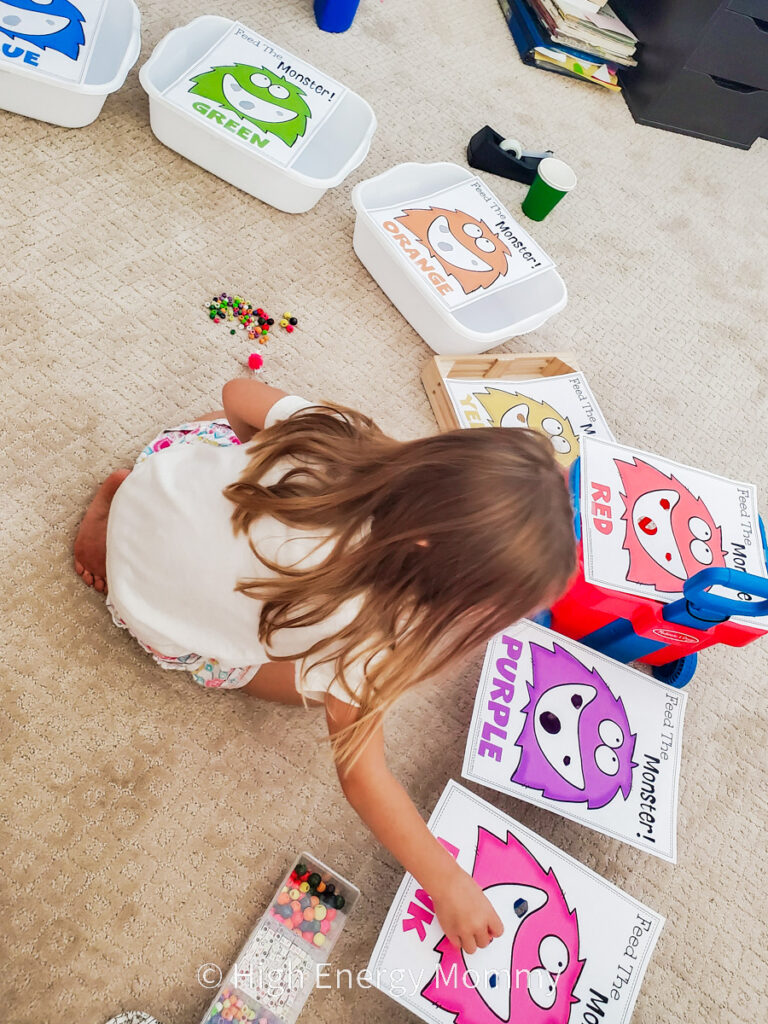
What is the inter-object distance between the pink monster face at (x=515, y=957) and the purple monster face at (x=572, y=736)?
9cm

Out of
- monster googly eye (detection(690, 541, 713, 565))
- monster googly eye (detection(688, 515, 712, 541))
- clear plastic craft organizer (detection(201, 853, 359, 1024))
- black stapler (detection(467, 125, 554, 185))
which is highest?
black stapler (detection(467, 125, 554, 185))

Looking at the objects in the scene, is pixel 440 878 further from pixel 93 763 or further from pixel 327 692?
pixel 93 763

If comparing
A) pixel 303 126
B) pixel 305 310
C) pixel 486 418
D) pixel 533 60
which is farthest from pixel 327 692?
pixel 533 60

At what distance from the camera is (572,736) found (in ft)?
2.99

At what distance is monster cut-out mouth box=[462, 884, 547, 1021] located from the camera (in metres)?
0.76

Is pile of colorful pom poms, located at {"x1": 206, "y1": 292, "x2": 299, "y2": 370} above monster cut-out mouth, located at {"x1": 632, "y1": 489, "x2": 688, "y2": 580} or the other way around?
the other way around

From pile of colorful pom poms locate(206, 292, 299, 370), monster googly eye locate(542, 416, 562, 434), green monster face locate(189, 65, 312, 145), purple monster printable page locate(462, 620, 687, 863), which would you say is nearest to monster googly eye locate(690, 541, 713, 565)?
purple monster printable page locate(462, 620, 687, 863)

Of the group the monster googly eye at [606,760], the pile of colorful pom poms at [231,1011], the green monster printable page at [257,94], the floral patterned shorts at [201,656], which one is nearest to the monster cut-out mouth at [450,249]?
the green monster printable page at [257,94]

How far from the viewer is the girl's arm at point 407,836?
27.2 inches

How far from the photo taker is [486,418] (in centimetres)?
112

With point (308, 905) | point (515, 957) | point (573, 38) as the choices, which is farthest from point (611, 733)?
point (573, 38)

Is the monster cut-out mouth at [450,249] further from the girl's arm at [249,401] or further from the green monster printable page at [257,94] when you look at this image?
the girl's arm at [249,401]

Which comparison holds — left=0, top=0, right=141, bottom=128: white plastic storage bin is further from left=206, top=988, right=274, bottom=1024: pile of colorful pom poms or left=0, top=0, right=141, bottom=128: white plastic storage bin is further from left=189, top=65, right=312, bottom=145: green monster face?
left=206, top=988, right=274, bottom=1024: pile of colorful pom poms

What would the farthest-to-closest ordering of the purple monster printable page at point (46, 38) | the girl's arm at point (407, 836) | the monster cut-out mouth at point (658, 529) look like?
the purple monster printable page at point (46, 38), the monster cut-out mouth at point (658, 529), the girl's arm at point (407, 836)
